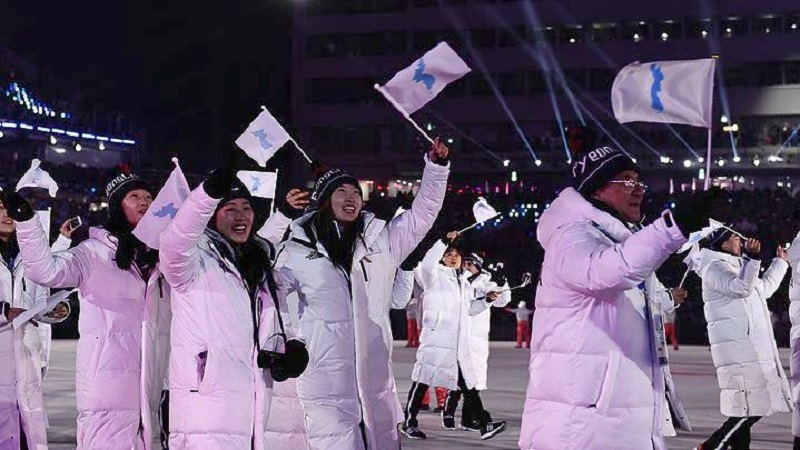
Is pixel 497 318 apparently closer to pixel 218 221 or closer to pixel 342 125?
pixel 218 221

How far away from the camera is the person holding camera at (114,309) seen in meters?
7.77

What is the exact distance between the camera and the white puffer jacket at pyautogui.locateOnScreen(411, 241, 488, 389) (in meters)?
14.5

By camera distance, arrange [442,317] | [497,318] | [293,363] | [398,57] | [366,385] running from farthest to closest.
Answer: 1. [398,57]
2. [497,318]
3. [442,317]
4. [366,385]
5. [293,363]

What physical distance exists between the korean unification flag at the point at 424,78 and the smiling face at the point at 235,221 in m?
1.91

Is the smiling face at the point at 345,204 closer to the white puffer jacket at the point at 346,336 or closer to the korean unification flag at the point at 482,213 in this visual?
the white puffer jacket at the point at 346,336

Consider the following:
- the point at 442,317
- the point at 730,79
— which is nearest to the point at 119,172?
the point at 442,317

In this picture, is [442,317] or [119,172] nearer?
[119,172]

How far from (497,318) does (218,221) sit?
29538mm

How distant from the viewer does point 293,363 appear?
692 cm

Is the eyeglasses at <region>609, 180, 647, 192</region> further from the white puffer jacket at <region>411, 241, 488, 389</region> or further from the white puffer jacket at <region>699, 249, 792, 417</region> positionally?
the white puffer jacket at <region>411, 241, 488, 389</region>

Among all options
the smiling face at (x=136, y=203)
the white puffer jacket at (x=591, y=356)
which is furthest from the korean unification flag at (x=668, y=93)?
the smiling face at (x=136, y=203)

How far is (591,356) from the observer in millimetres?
6000

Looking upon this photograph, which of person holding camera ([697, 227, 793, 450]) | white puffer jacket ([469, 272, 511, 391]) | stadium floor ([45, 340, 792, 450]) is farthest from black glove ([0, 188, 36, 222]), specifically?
white puffer jacket ([469, 272, 511, 391])

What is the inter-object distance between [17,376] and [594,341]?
170 inches
